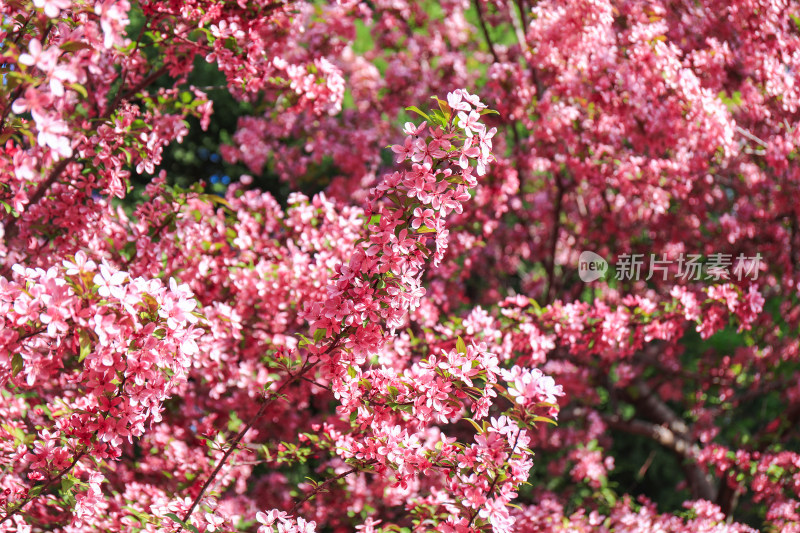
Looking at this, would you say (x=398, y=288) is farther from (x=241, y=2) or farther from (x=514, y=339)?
(x=241, y=2)

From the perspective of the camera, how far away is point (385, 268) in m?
2.00

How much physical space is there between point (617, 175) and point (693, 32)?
109 cm

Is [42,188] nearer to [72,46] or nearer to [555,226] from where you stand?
[72,46]

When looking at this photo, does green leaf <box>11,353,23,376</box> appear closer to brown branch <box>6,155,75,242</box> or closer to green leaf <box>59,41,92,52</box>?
green leaf <box>59,41,92,52</box>

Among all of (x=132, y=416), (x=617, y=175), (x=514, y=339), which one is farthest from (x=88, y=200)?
(x=617, y=175)

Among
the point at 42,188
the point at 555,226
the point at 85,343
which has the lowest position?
the point at 85,343

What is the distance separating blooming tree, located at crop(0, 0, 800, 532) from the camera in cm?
200

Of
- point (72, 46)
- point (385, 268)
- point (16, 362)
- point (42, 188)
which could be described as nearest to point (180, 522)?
point (16, 362)

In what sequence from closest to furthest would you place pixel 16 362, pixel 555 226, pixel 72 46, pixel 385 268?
pixel 72 46 → pixel 16 362 → pixel 385 268 → pixel 555 226

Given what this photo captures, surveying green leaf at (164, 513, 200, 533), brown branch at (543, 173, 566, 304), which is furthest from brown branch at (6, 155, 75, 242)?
brown branch at (543, 173, 566, 304)

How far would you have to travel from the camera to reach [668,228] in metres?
5.46

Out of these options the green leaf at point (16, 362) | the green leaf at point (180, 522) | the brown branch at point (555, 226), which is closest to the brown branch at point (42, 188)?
the green leaf at point (16, 362)

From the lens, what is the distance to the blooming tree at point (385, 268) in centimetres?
200

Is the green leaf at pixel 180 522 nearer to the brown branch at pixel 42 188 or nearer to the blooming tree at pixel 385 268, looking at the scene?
the blooming tree at pixel 385 268
